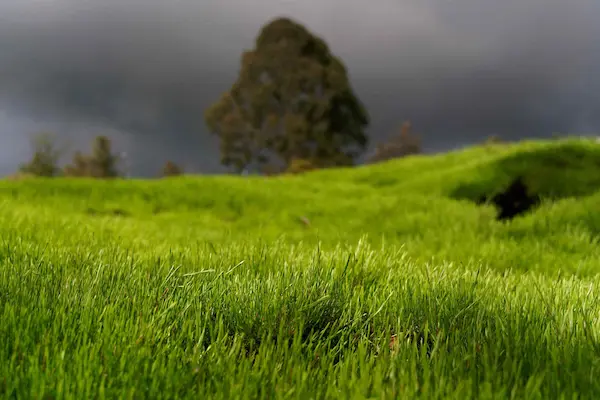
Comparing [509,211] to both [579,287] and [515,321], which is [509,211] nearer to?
[579,287]

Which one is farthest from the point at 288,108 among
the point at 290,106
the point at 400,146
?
the point at 400,146

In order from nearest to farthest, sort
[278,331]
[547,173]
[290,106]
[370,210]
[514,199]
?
[278,331] → [370,210] → [514,199] → [547,173] → [290,106]

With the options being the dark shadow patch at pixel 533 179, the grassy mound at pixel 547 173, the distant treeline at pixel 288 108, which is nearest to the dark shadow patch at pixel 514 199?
the dark shadow patch at pixel 533 179

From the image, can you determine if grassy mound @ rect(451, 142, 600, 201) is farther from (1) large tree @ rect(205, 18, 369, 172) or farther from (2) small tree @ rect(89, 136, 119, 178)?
(2) small tree @ rect(89, 136, 119, 178)

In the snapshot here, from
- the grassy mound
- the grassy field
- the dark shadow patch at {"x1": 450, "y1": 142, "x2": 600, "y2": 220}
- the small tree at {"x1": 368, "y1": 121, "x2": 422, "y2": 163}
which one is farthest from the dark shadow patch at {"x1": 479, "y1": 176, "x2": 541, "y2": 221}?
the small tree at {"x1": 368, "y1": 121, "x2": 422, "y2": 163}

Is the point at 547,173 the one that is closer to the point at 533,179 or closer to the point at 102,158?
the point at 533,179

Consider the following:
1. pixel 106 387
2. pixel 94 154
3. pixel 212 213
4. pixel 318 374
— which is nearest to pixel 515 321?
pixel 318 374

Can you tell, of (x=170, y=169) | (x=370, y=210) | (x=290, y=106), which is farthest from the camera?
(x=170, y=169)

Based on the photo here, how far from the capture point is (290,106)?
3994cm

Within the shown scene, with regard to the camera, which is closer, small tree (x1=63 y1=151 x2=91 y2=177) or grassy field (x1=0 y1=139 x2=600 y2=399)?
grassy field (x1=0 y1=139 x2=600 y2=399)

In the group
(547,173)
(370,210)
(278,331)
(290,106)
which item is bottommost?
(278,331)

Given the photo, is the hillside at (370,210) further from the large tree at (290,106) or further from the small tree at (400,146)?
the small tree at (400,146)

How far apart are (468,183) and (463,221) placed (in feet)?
12.3

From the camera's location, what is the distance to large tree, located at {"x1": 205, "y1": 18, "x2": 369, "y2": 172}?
38.6 meters
